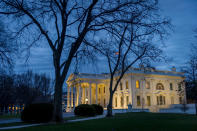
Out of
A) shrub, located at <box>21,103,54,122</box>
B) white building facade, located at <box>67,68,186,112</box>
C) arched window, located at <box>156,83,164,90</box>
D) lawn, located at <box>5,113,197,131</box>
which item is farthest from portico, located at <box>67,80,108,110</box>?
lawn, located at <box>5,113,197,131</box>

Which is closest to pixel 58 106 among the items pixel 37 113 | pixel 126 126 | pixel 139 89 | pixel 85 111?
pixel 37 113

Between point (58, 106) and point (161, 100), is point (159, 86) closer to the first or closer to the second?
point (161, 100)

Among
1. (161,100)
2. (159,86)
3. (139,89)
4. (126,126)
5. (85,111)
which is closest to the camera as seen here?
(126,126)

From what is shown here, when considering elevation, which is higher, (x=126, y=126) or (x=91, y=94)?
(x=91, y=94)

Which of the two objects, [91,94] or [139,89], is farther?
[91,94]

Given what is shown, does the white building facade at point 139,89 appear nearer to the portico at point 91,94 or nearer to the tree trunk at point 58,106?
the portico at point 91,94

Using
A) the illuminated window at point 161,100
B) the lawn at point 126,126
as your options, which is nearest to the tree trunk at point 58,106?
the lawn at point 126,126

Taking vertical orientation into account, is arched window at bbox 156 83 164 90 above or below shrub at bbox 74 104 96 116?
above

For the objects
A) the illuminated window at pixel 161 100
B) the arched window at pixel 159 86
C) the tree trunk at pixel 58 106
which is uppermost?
the arched window at pixel 159 86

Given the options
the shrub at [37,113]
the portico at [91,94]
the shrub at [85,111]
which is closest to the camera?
the shrub at [37,113]

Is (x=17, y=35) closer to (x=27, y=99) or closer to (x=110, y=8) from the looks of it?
(x=110, y=8)

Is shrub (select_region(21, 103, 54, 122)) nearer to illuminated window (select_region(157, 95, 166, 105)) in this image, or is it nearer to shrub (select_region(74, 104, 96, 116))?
shrub (select_region(74, 104, 96, 116))

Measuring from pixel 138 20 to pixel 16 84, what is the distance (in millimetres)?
46741

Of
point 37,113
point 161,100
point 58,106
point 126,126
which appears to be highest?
point 58,106
